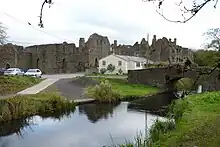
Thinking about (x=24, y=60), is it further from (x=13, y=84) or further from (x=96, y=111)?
(x=96, y=111)

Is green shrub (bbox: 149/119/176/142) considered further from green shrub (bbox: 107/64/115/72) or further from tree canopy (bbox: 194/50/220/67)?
green shrub (bbox: 107/64/115/72)

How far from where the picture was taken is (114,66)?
65.7 m

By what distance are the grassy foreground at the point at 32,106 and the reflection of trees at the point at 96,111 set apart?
3.90ft

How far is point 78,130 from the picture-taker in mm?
19281

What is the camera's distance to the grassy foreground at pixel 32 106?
21.2 metres

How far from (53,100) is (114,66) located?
40.0m

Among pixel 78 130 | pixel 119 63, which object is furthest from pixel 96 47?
pixel 78 130

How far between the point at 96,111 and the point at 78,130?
7.49 m

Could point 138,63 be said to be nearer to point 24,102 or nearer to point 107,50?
point 107,50

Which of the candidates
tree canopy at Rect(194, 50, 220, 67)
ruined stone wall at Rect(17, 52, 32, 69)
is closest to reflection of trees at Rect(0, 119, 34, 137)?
tree canopy at Rect(194, 50, 220, 67)

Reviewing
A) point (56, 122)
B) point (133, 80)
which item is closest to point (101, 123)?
point (56, 122)

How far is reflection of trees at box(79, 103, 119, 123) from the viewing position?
957 inches

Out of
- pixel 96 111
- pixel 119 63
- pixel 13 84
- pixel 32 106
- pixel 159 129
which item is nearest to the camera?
pixel 159 129

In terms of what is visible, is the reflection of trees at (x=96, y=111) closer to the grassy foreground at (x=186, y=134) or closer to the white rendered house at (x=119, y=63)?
the grassy foreground at (x=186, y=134)
